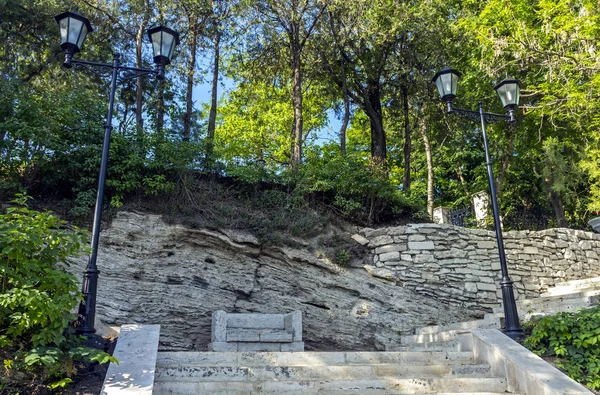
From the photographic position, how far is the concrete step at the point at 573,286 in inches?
389

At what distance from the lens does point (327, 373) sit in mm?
4852

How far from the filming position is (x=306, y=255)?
9180 mm

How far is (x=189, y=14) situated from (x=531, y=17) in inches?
343

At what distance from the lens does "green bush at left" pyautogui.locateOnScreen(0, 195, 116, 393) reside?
380cm

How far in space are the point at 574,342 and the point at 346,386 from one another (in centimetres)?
248

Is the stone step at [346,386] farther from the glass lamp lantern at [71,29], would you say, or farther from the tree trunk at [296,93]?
the tree trunk at [296,93]

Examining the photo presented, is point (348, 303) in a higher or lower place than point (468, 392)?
higher

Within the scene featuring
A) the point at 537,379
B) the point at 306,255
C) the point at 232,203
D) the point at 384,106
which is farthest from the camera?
the point at 384,106

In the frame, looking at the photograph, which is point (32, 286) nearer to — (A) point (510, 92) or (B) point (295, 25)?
(A) point (510, 92)

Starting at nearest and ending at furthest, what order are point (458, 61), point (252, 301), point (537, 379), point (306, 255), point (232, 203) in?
point (537, 379)
point (252, 301)
point (306, 255)
point (232, 203)
point (458, 61)

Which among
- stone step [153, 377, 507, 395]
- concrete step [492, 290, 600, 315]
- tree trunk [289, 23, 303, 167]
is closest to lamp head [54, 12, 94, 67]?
stone step [153, 377, 507, 395]

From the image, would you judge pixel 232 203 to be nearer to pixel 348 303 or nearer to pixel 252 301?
pixel 252 301

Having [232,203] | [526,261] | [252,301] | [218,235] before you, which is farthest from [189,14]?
[526,261]

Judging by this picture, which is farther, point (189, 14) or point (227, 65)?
point (227, 65)
